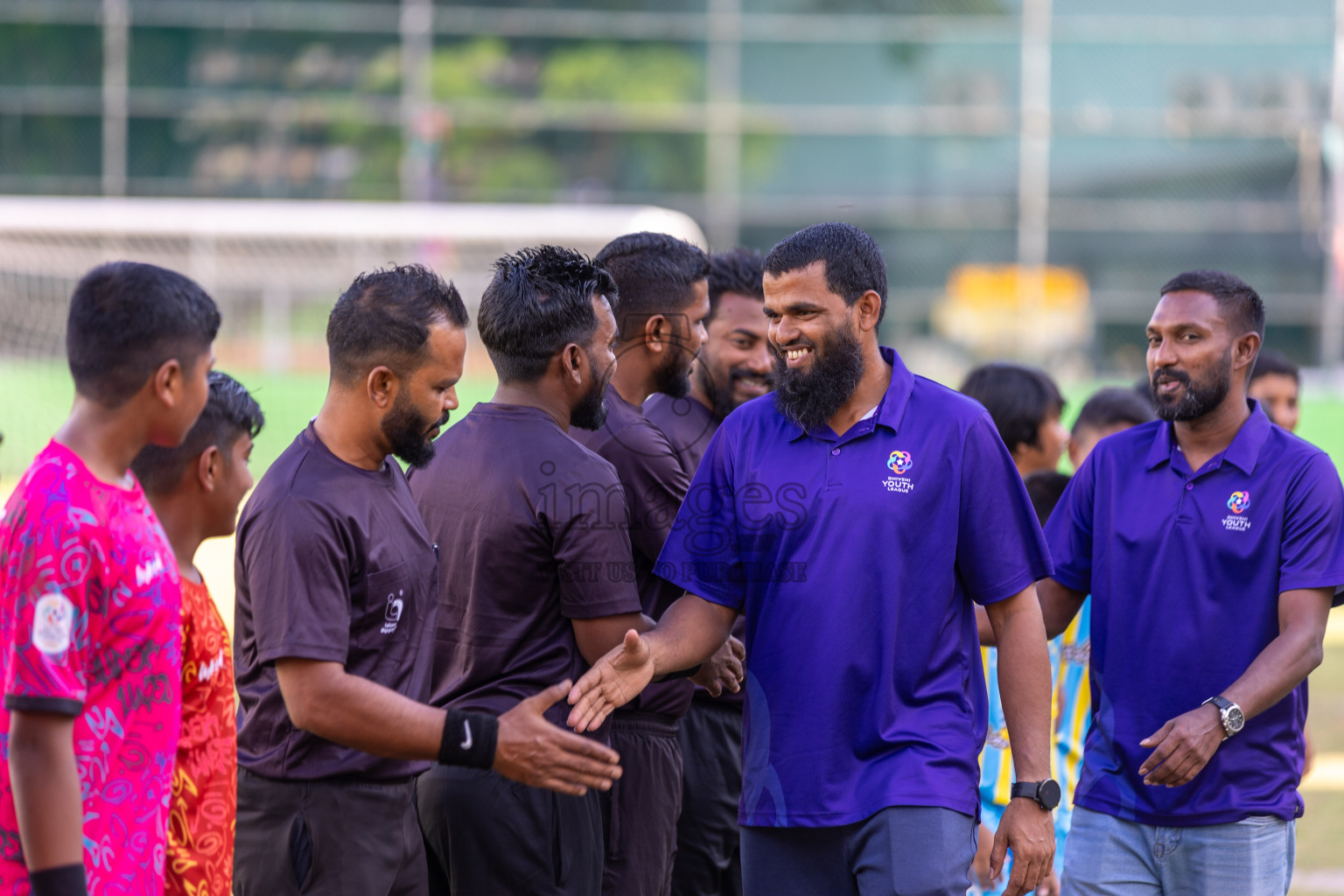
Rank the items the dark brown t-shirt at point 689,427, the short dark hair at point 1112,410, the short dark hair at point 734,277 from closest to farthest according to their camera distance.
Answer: the dark brown t-shirt at point 689,427, the short dark hair at point 734,277, the short dark hair at point 1112,410

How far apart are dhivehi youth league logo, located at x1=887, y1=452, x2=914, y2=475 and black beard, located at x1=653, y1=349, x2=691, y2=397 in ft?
4.62

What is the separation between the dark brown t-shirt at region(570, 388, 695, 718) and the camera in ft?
15.1

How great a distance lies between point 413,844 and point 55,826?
1186mm

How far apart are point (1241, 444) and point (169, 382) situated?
10.3 feet

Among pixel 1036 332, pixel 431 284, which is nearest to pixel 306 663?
pixel 431 284

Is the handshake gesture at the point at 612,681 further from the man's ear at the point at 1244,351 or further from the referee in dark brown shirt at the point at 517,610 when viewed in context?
the man's ear at the point at 1244,351

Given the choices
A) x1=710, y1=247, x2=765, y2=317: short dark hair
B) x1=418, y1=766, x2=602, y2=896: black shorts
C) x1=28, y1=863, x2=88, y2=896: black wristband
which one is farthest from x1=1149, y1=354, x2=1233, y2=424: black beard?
x1=28, y1=863, x2=88, y2=896: black wristband

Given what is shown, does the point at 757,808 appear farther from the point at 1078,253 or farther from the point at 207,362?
the point at 1078,253

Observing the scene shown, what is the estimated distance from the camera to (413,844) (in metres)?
3.70

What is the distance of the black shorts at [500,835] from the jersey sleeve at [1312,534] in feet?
7.28

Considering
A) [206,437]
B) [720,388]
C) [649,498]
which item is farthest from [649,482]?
[206,437]

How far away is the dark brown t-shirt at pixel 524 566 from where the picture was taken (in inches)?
151

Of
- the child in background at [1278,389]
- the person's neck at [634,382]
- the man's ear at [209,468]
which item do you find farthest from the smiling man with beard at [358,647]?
the child in background at [1278,389]

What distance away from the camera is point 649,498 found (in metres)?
4.64
